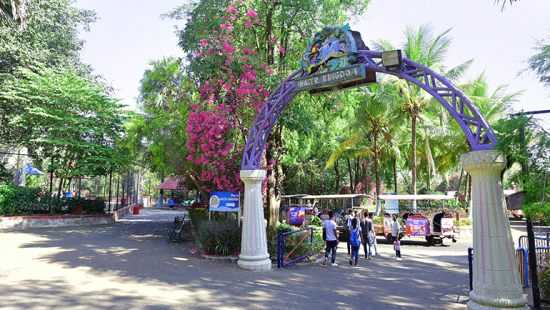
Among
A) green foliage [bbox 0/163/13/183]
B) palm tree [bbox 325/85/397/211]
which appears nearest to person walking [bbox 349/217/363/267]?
palm tree [bbox 325/85/397/211]

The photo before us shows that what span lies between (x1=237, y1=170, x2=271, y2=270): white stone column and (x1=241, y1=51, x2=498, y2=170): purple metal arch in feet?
1.27

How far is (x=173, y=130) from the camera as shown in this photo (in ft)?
55.4

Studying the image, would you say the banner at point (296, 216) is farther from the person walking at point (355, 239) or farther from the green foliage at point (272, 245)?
the person walking at point (355, 239)

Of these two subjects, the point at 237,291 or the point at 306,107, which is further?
the point at 306,107

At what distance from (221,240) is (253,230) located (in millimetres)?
1750

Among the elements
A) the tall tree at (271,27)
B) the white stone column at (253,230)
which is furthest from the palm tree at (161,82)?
the white stone column at (253,230)

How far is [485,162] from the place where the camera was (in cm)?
629

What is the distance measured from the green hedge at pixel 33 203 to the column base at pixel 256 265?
1471 centimetres

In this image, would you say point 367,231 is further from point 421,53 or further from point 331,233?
point 421,53

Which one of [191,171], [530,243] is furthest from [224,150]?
[530,243]

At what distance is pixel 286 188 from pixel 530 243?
27.5 metres

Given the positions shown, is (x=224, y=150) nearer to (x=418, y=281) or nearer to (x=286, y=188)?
(x=418, y=281)

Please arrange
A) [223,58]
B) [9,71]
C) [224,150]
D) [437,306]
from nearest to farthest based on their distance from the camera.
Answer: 1. [437,306]
2. [223,58]
3. [224,150]
4. [9,71]

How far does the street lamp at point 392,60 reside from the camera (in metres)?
7.75
